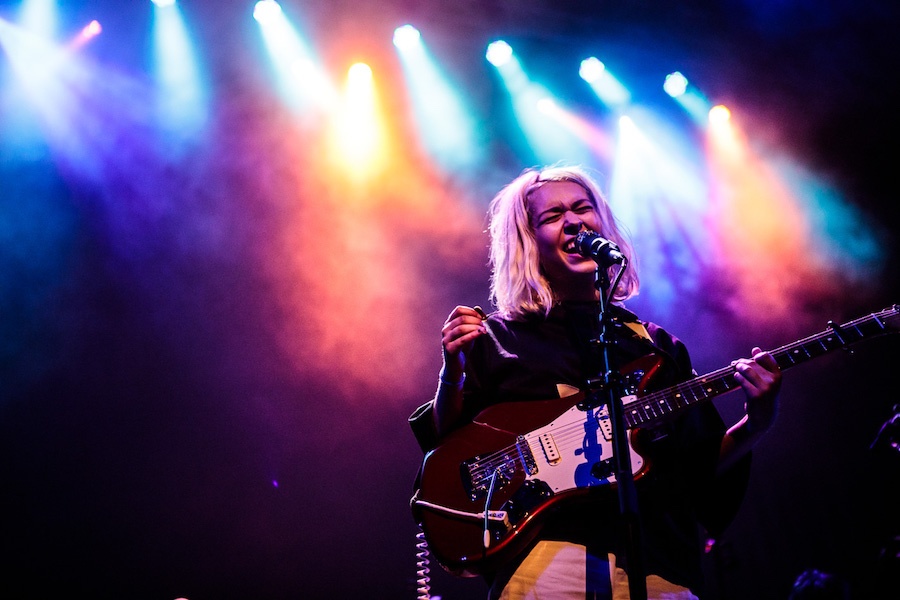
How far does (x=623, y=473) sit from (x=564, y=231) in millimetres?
1565

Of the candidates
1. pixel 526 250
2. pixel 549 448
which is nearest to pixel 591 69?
pixel 526 250

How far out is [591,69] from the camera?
726 centimetres

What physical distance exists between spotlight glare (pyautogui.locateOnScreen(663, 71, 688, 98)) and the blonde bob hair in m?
4.55

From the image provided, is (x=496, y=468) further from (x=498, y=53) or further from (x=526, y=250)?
(x=498, y=53)

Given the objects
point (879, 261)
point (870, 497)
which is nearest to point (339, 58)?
point (879, 261)

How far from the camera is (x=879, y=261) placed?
6.20 m

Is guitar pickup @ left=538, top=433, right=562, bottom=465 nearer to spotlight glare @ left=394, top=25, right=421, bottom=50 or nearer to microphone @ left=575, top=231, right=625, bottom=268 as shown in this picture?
microphone @ left=575, top=231, right=625, bottom=268

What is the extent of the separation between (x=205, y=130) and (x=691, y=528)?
598cm

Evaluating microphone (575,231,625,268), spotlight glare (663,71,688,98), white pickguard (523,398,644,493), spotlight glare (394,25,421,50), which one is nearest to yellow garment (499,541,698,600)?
white pickguard (523,398,644,493)

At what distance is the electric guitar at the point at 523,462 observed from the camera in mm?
2080

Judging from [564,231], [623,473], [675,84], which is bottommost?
[623,473]

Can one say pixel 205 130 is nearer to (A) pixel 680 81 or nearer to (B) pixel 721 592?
(A) pixel 680 81

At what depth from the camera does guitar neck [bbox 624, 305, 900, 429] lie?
87.8 inches

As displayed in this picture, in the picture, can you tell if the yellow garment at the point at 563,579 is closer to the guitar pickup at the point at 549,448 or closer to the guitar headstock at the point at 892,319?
the guitar pickup at the point at 549,448
